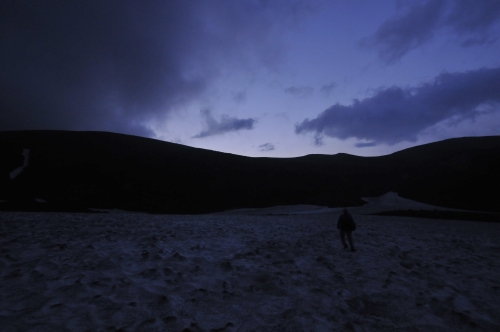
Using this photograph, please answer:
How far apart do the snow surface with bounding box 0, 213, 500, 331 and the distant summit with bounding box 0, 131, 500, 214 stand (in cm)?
2615

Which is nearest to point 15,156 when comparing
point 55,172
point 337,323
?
point 55,172

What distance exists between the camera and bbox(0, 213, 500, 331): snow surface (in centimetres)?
521

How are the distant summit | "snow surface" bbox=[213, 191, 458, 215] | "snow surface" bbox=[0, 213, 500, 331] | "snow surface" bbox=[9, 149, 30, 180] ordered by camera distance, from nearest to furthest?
"snow surface" bbox=[0, 213, 500, 331] < "snow surface" bbox=[213, 191, 458, 215] < the distant summit < "snow surface" bbox=[9, 149, 30, 180]

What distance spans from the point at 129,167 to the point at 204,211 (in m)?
21.1

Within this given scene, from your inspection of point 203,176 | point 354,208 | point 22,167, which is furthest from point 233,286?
point 22,167

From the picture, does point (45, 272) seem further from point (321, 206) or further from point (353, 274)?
point (321, 206)

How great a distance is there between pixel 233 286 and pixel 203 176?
47.5 meters

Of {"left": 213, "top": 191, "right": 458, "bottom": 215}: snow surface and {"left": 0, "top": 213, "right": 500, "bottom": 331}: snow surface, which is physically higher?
{"left": 213, "top": 191, "right": 458, "bottom": 215}: snow surface

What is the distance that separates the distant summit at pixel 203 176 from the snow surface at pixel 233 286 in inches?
1030

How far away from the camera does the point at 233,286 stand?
6.95m

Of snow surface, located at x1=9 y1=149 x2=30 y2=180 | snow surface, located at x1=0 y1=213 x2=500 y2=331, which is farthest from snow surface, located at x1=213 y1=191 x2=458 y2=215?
snow surface, located at x1=9 y1=149 x2=30 y2=180

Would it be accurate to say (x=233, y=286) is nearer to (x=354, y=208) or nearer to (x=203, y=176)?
(x=354, y=208)

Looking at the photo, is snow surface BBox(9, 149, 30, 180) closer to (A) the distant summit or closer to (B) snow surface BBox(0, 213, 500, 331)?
(A) the distant summit

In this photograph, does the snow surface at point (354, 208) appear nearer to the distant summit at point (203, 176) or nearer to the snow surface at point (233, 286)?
the distant summit at point (203, 176)
